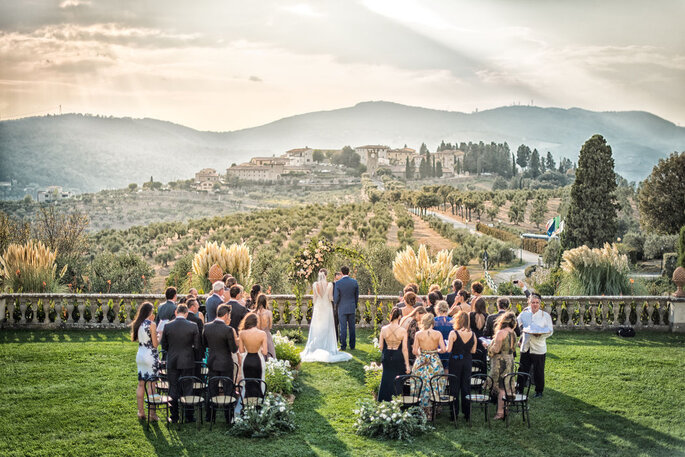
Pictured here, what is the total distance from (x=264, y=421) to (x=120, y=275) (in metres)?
11.9

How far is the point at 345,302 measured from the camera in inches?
470

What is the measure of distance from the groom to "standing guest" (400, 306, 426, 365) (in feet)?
10.6

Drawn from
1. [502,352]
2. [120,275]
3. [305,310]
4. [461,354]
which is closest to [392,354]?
[461,354]

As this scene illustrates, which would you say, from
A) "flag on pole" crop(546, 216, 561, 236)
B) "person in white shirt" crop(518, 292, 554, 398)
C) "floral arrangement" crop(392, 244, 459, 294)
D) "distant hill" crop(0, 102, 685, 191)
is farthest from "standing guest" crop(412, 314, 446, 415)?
"flag on pole" crop(546, 216, 561, 236)

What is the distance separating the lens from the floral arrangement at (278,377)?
28.4 ft

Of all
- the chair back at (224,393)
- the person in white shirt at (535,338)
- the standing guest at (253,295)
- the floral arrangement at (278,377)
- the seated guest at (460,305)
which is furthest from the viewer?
the standing guest at (253,295)

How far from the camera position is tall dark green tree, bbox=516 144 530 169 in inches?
4368

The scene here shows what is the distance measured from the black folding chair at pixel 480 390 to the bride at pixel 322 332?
3.07m

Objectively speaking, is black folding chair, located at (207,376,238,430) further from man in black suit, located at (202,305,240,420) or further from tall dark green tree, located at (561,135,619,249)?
tall dark green tree, located at (561,135,619,249)

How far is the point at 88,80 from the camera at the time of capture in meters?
20.6

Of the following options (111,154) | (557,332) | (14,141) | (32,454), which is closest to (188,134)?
(111,154)

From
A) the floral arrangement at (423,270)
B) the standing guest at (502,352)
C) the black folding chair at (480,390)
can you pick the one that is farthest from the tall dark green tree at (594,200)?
the standing guest at (502,352)

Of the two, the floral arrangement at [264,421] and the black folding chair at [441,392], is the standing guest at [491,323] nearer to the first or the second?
the black folding chair at [441,392]

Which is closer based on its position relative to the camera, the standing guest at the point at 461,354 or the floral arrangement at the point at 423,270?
the standing guest at the point at 461,354
